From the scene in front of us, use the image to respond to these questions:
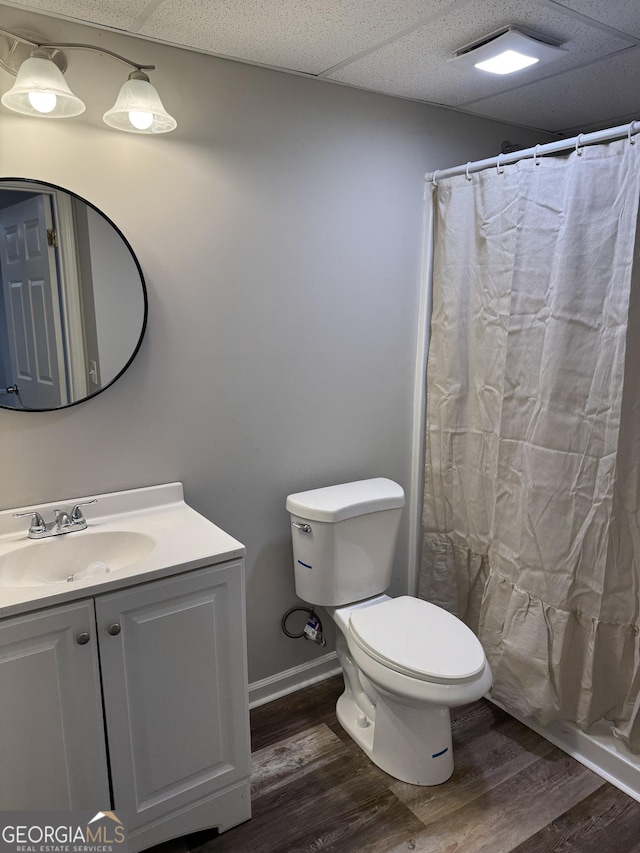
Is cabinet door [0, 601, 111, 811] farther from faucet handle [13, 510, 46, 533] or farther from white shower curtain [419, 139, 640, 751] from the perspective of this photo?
white shower curtain [419, 139, 640, 751]

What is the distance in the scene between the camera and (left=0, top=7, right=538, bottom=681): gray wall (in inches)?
67.4

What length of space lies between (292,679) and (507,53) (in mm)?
2267

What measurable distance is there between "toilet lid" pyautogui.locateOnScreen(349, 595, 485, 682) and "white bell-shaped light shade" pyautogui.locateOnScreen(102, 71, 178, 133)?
1.62 metres

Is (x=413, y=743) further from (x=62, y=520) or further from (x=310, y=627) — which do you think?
(x=62, y=520)

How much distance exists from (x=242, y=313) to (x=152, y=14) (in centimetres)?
Result: 85

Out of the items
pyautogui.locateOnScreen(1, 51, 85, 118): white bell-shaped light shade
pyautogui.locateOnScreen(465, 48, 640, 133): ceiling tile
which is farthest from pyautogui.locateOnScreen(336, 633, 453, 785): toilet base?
pyautogui.locateOnScreen(465, 48, 640, 133): ceiling tile

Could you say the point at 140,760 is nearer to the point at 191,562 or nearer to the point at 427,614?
the point at 191,562

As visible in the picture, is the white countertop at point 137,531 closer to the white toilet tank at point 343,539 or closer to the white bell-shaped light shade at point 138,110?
the white toilet tank at point 343,539

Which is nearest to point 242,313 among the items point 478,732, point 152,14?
point 152,14

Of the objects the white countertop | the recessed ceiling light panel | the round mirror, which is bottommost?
the white countertop

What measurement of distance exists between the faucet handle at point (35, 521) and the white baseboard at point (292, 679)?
1.03 meters

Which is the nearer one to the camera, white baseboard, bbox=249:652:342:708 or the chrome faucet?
the chrome faucet

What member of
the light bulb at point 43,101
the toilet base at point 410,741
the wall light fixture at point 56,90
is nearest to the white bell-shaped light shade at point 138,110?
the wall light fixture at point 56,90

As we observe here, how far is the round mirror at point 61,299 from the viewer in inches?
63.5
